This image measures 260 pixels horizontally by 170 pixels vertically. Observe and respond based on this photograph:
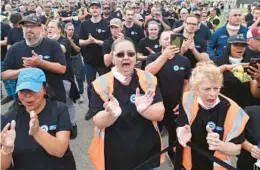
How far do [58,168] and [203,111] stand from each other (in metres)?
1.23

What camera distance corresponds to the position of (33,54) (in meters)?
3.91

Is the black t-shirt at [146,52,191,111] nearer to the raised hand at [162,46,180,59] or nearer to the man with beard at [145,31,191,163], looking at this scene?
the man with beard at [145,31,191,163]

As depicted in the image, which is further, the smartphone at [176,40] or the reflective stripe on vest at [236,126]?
the smartphone at [176,40]

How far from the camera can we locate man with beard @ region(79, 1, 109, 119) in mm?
6422

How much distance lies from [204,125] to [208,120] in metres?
0.05

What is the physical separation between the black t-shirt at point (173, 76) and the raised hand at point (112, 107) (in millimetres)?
1603

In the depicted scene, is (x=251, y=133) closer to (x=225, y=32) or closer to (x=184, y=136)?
(x=184, y=136)

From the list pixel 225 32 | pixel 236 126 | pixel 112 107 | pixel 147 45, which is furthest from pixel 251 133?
pixel 225 32

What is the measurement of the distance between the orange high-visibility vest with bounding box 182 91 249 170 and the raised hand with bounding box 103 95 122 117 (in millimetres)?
A: 606

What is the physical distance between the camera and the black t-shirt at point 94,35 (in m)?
6.43

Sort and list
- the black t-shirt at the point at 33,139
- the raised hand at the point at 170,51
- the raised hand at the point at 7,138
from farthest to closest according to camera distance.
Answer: the raised hand at the point at 170,51, the black t-shirt at the point at 33,139, the raised hand at the point at 7,138

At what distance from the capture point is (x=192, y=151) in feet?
9.25

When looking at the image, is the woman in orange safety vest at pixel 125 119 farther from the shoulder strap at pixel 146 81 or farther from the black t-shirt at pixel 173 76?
the black t-shirt at pixel 173 76

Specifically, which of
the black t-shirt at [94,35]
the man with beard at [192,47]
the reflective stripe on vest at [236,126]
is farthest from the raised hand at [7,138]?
the black t-shirt at [94,35]
